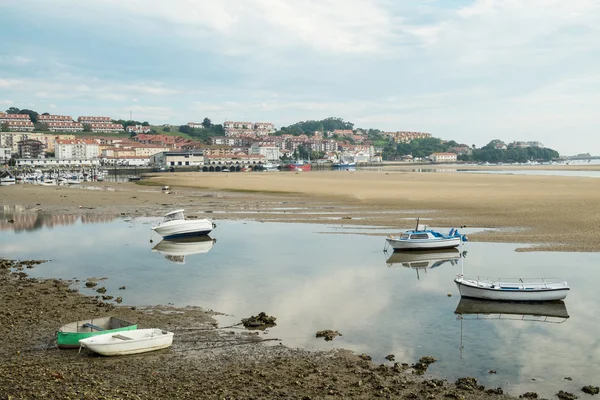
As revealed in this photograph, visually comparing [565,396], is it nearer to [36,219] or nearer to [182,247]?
[182,247]

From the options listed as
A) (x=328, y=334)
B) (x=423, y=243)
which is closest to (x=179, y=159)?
(x=423, y=243)

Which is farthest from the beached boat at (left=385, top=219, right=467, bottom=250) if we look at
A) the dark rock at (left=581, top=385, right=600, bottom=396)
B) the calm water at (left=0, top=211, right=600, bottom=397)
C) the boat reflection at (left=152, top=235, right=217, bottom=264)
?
the dark rock at (left=581, top=385, right=600, bottom=396)

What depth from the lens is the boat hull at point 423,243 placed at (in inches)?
981

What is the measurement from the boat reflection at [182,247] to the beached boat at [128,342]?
1083cm

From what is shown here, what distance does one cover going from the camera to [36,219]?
37781mm

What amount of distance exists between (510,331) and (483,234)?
15.4m

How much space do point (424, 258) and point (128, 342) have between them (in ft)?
49.3

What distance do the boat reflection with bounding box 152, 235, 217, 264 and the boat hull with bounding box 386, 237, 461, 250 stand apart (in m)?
8.37

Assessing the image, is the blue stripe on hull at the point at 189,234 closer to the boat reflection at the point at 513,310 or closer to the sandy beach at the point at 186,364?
the sandy beach at the point at 186,364

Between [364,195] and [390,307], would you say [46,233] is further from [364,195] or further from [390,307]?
Result: [364,195]

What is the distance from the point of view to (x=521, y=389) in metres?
10.7

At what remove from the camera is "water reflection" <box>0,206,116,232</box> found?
34219 millimetres

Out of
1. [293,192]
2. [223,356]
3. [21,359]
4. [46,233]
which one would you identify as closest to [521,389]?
[223,356]

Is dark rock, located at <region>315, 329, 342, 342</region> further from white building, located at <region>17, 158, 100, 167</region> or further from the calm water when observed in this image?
white building, located at <region>17, 158, 100, 167</region>
